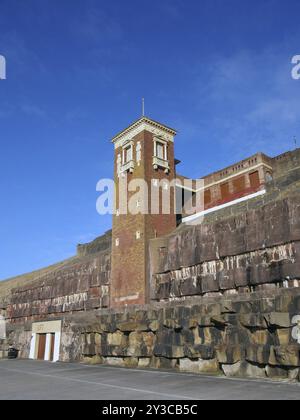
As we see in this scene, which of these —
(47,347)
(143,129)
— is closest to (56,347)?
Answer: (47,347)

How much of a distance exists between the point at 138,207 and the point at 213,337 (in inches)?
578

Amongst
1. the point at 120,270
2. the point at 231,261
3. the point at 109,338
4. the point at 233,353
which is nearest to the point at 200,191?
the point at 120,270

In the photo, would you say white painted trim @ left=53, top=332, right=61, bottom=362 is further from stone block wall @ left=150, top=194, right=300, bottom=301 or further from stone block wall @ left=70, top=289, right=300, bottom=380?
stone block wall @ left=150, top=194, right=300, bottom=301

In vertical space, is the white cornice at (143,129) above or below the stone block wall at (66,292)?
above

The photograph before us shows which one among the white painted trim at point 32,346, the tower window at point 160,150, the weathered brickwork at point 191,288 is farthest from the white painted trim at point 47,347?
the tower window at point 160,150

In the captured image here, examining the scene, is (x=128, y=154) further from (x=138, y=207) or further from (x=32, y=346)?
(x=32, y=346)

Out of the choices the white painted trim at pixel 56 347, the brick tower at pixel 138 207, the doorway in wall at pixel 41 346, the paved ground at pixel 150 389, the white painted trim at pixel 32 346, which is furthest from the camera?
the white painted trim at pixel 32 346

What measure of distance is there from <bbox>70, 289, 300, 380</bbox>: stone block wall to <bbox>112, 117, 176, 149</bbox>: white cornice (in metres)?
14.8

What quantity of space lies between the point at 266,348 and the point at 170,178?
19.6 m

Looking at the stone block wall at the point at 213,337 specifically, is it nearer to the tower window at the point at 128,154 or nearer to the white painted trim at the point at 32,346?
the white painted trim at the point at 32,346

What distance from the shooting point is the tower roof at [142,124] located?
3147cm

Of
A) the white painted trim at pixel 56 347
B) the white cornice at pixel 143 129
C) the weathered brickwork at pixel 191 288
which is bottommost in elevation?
the white painted trim at pixel 56 347

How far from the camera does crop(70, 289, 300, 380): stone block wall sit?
558 inches

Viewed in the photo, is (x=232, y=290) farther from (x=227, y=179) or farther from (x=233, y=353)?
(x=227, y=179)
